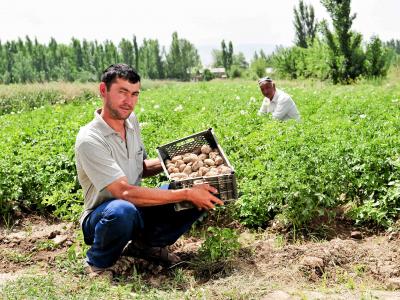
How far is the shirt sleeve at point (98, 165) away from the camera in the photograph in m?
3.75

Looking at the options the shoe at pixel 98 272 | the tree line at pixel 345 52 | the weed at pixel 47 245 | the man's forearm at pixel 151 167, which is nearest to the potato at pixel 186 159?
the man's forearm at pixel 151 167

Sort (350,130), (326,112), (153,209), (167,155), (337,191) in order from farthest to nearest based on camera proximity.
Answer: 1. (326,112)
2. (350,130)
3. (337,191)
4. (167,155)
5. (153,209)

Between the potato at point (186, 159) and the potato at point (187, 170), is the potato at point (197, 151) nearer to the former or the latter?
the potato at point (186, 159)

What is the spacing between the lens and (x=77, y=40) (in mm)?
64062

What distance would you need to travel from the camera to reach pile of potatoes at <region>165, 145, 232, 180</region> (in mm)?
4000

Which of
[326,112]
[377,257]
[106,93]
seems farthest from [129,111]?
[326,112]

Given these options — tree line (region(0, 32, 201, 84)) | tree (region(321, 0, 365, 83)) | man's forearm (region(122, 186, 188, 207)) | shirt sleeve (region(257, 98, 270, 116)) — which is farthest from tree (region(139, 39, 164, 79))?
man's forearm (region(122, 186, 188, 207))

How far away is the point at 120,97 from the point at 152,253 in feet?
4.40

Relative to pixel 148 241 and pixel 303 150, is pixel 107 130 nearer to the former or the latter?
pixel 148 241

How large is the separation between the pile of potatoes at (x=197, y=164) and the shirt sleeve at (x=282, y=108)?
158 inches

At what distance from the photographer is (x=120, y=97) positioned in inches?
153

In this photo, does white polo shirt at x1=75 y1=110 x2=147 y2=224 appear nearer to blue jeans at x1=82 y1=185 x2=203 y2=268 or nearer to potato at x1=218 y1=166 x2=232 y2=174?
blue jeans at x1=82 y1=185 x2=203 y2=268

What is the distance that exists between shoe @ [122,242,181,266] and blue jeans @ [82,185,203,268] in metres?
0.05

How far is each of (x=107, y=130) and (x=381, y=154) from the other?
2816mm
